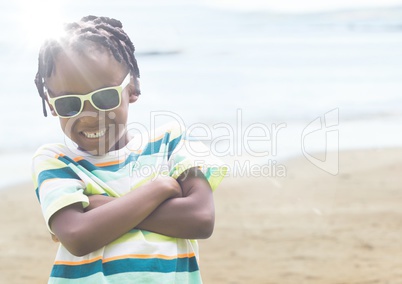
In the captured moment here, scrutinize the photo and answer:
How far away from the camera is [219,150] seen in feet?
26.3

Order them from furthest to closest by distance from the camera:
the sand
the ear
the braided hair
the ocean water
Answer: the ocean water → the sand → the ear → the braided hair

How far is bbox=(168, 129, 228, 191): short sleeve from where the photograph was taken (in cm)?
246

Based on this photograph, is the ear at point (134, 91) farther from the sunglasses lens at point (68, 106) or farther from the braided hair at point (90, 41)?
the sunglasses lens at point (68, 106)

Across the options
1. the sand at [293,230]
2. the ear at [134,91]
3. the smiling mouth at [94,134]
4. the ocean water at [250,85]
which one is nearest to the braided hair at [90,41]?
the ear at [134,91]

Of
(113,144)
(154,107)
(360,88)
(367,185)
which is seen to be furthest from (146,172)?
(360,88)

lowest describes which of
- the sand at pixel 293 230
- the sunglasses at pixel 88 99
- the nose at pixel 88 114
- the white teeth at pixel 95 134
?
the sand at pixel 293 230

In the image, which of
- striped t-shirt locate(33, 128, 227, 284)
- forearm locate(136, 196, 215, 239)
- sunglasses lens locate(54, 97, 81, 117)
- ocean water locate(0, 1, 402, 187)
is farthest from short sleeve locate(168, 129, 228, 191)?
ocean water locate(0, 1, 402, 187)

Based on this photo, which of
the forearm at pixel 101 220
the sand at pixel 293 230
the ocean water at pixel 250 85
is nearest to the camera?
the forearm at pixel 101 220

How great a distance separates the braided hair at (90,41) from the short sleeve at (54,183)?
23 centimetres

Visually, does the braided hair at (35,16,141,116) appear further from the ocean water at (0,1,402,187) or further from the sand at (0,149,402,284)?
the ocean water at (0,1,402,187)

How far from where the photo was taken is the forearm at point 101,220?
2307 millimetres

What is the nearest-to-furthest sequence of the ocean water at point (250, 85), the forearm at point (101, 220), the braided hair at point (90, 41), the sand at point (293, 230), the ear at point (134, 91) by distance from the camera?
the forearm at point (101, 220) < the braided hair at point (90, 41) < the ear at point (134, 91) < the sand at point (293, 230) < the ocean water at point (250, 85)

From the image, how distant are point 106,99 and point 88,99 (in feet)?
0.19

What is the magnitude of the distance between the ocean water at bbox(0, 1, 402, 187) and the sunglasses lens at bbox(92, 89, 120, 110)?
526 cm
